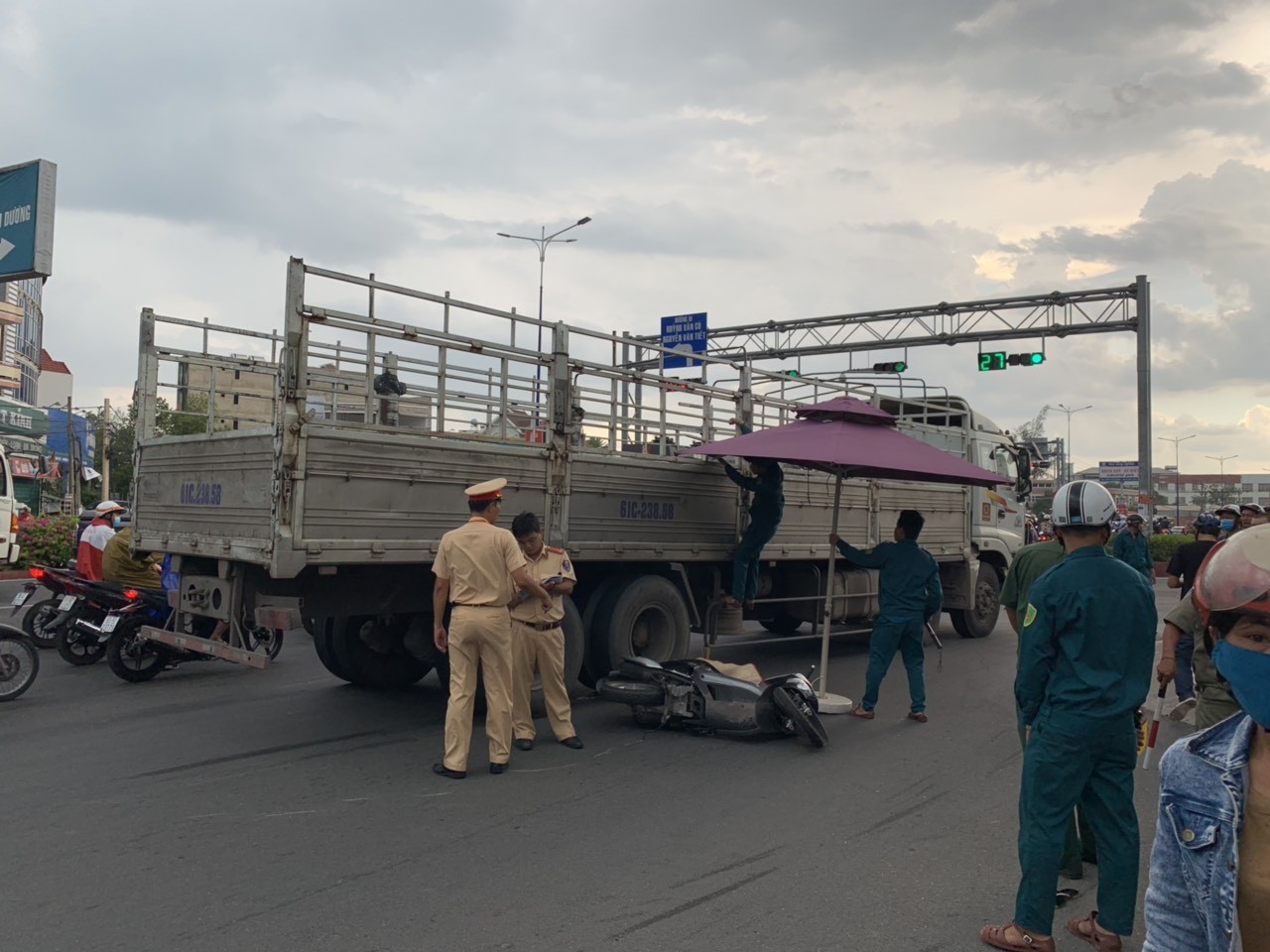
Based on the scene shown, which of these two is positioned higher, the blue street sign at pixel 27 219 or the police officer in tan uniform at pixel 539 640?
the blue street sign at pixel 27 219

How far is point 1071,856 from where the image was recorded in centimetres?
446

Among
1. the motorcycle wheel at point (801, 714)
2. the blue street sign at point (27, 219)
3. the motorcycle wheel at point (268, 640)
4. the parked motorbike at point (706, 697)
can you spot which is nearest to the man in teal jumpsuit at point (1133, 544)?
the parked motorbike at point (706, 697)

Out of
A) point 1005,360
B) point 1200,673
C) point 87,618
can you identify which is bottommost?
point 87,618

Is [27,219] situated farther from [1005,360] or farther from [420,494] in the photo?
[1005,360]

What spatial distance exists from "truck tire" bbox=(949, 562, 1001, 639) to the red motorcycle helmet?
1104 cm

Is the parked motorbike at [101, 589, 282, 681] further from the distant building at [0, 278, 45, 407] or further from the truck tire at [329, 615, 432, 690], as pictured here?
the distant building at [0, 278, 45, 407]

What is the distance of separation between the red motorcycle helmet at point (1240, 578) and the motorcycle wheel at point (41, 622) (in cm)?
1058

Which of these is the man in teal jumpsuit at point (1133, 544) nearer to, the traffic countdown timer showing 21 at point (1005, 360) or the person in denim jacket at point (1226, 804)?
the person in denim jacket at point (1226, 804)

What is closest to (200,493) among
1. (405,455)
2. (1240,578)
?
(405,455)

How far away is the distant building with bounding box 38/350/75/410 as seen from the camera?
68750 millimetres

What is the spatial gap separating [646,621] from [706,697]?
5.08ft

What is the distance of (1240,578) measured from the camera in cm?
188

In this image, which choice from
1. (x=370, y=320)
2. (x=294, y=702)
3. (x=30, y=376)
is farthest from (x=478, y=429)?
(x=30, y=376)

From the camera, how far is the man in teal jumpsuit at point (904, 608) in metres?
7.64
